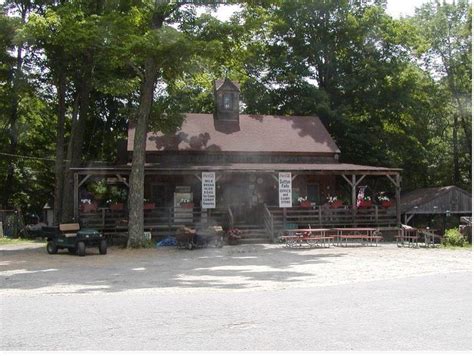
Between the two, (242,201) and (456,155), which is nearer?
(242,201)

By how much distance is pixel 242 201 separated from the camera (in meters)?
28.1

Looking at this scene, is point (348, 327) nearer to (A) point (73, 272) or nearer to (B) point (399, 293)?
(B) point (399, 293)

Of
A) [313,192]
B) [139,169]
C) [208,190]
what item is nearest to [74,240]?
[139,169]

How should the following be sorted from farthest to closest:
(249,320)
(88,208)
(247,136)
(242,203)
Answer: (247,136) → (242,203) → (88,208) → (249,320)

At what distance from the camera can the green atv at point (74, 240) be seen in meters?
18.7

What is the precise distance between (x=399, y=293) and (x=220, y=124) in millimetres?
22661

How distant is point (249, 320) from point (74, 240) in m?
12.6

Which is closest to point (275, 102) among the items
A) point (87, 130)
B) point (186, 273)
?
point (87, 130)

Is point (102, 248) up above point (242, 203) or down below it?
below

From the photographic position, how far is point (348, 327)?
23.3 feet

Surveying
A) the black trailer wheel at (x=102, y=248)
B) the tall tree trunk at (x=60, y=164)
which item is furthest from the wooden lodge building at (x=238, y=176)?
the black trailer wheel at (x=102, y=248)

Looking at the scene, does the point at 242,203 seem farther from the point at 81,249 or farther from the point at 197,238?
the point at 81,249

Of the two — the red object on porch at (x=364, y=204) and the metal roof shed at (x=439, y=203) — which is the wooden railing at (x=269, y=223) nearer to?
the red object on porch at (x=364, y=204)

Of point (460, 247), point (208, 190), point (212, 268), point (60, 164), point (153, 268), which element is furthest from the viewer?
point (60, 164)
